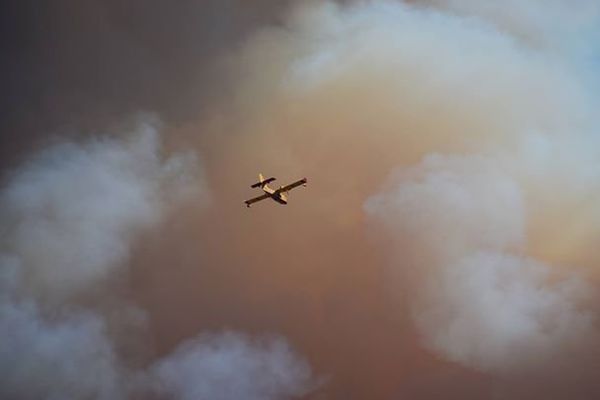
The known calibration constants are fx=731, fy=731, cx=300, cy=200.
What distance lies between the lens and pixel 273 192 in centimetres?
5247
